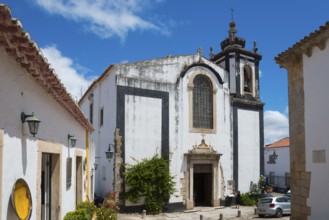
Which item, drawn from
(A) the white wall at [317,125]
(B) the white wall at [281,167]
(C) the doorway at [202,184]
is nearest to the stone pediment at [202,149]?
(C) the doorway at [202,184]

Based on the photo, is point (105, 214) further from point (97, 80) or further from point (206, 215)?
point (97, 80)

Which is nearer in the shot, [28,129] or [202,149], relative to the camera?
[28,129]

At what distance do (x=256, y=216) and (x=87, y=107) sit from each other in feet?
43.9

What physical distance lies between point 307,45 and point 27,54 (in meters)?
5.91

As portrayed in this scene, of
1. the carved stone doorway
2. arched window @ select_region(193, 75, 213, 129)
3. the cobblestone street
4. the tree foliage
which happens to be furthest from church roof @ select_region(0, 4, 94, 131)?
arched window @ select_region(193, 75, 213, 129)

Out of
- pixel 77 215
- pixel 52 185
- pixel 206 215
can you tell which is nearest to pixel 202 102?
pixel 206 215

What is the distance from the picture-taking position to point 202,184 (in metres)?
21.6

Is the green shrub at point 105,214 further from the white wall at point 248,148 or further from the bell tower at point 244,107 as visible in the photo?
the white wall at point 248,148

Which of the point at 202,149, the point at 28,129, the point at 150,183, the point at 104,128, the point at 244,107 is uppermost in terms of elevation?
the point at 244,107

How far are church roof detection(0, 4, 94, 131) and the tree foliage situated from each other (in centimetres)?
1150

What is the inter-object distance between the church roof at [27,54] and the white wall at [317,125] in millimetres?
5274

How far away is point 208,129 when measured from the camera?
2059 cm

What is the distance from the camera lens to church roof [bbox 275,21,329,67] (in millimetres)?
7035

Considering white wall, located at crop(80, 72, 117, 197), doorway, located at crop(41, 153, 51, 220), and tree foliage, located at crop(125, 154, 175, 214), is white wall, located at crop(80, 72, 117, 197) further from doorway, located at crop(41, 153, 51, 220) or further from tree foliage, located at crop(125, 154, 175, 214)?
doorway, located at crop(41, 153, 51, 220)
